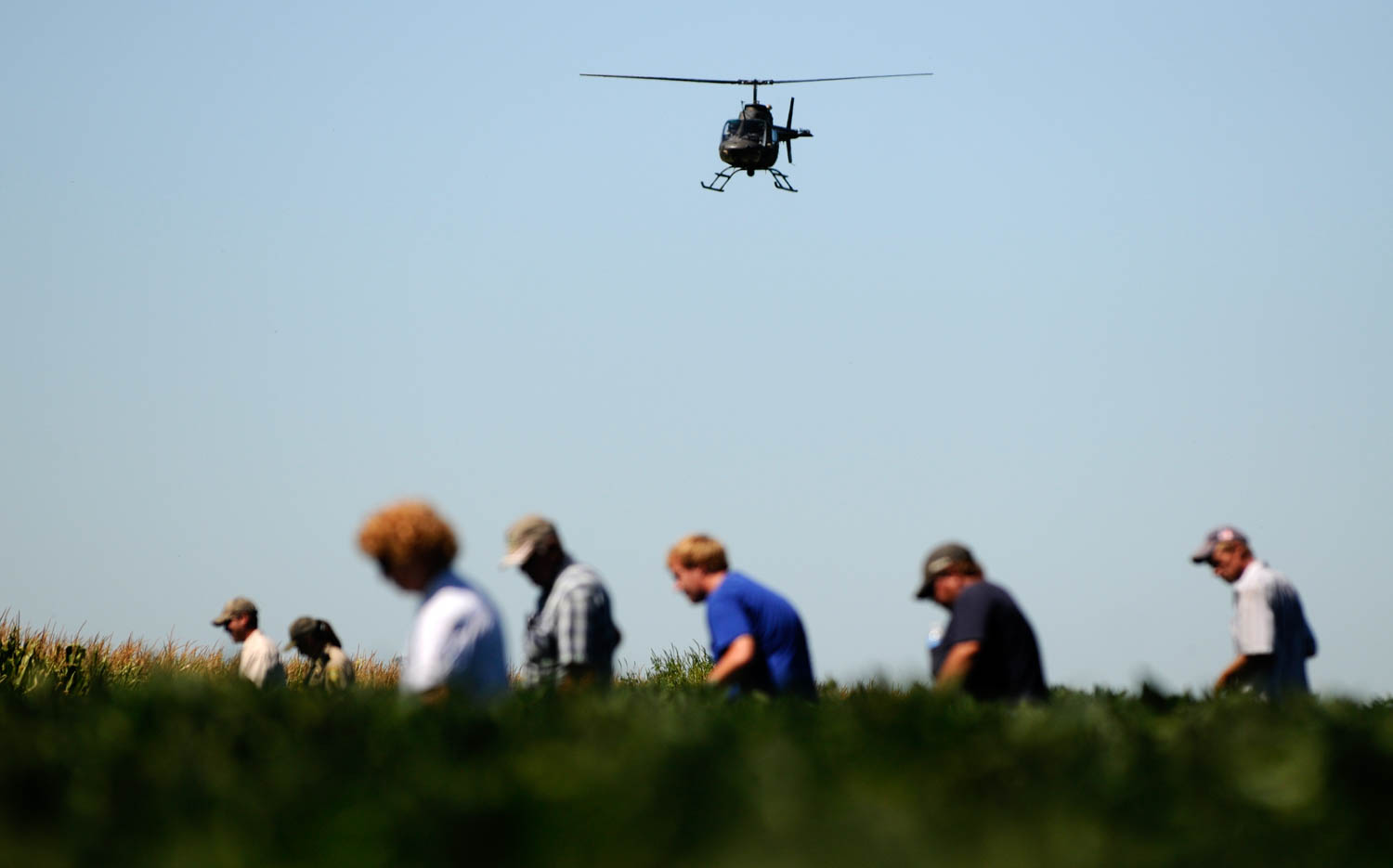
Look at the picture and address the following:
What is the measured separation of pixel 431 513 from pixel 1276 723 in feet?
12.0

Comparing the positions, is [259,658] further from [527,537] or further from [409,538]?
[409,538]

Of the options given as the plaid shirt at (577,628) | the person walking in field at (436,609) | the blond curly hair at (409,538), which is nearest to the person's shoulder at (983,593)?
the plaid shirt at (577,628)

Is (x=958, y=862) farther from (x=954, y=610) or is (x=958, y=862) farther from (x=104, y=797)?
(x=954, y=610)

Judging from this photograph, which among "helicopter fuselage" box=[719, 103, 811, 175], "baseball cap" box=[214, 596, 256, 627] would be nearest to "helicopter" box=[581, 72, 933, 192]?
"helicopter fuselage" box=[719, 103, 811, 175]

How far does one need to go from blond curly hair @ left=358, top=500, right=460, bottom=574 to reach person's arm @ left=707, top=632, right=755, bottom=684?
2052mm

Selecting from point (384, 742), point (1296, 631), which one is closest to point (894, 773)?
point (384, 742)

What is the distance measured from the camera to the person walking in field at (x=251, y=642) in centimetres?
1416

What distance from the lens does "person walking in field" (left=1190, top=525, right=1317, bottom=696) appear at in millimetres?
10062

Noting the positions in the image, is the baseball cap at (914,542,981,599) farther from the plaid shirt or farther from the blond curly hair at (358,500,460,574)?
the blond curly hair at (358,500,460,574)

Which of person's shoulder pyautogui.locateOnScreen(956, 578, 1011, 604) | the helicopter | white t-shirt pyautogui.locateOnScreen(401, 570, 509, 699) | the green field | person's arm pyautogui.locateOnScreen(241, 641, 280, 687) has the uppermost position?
the helicopter

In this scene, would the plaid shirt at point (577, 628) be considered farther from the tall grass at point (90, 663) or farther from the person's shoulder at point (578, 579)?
the tall grass at point (90, 663)

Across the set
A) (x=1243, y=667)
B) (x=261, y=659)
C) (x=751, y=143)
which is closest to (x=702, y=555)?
(x=1243, y=667)

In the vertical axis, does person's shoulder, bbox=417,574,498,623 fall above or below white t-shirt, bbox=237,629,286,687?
below

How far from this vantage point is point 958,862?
356 centimetres
